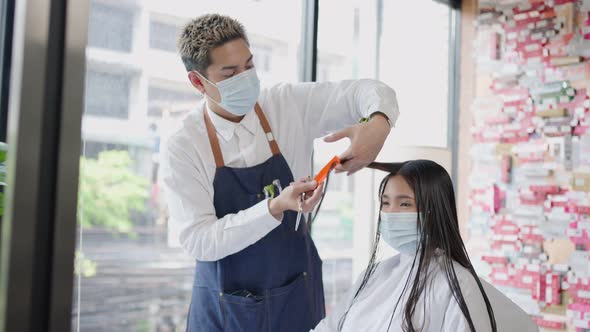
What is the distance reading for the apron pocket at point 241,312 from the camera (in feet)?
6.22

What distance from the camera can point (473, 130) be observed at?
4242mm

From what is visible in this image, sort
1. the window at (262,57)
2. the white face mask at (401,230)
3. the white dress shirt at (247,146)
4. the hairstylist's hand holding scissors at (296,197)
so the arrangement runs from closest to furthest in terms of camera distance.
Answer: the hairstylist's hand holding scissors at (296,197) < the white dress shirt at (247,146) < the white face mask at (401,230) < the window at (262,57)

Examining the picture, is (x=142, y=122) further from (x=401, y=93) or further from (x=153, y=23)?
(x=401, y=93)

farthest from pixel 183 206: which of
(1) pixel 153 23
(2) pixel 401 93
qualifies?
(2) pixel 401 93

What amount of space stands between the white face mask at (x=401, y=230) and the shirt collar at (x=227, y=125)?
57cm

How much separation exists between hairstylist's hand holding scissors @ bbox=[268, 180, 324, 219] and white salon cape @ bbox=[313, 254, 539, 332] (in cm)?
47

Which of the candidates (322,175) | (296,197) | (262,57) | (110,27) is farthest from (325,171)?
(262,57)

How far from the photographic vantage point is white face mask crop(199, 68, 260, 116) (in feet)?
6.36

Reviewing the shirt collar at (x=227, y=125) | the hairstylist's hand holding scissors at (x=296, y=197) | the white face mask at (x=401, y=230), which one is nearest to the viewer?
the hairstylist's hand holding scissors at (x=296, y=197)

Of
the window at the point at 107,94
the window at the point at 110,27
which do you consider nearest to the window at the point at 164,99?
the window at the point at 107,94

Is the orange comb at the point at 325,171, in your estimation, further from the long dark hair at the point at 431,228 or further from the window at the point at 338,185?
the window at the point at 338,185

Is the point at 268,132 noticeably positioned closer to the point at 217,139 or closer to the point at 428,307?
the point at 217,139

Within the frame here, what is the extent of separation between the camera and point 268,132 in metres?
2.08

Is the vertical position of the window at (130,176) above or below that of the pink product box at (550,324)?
above
